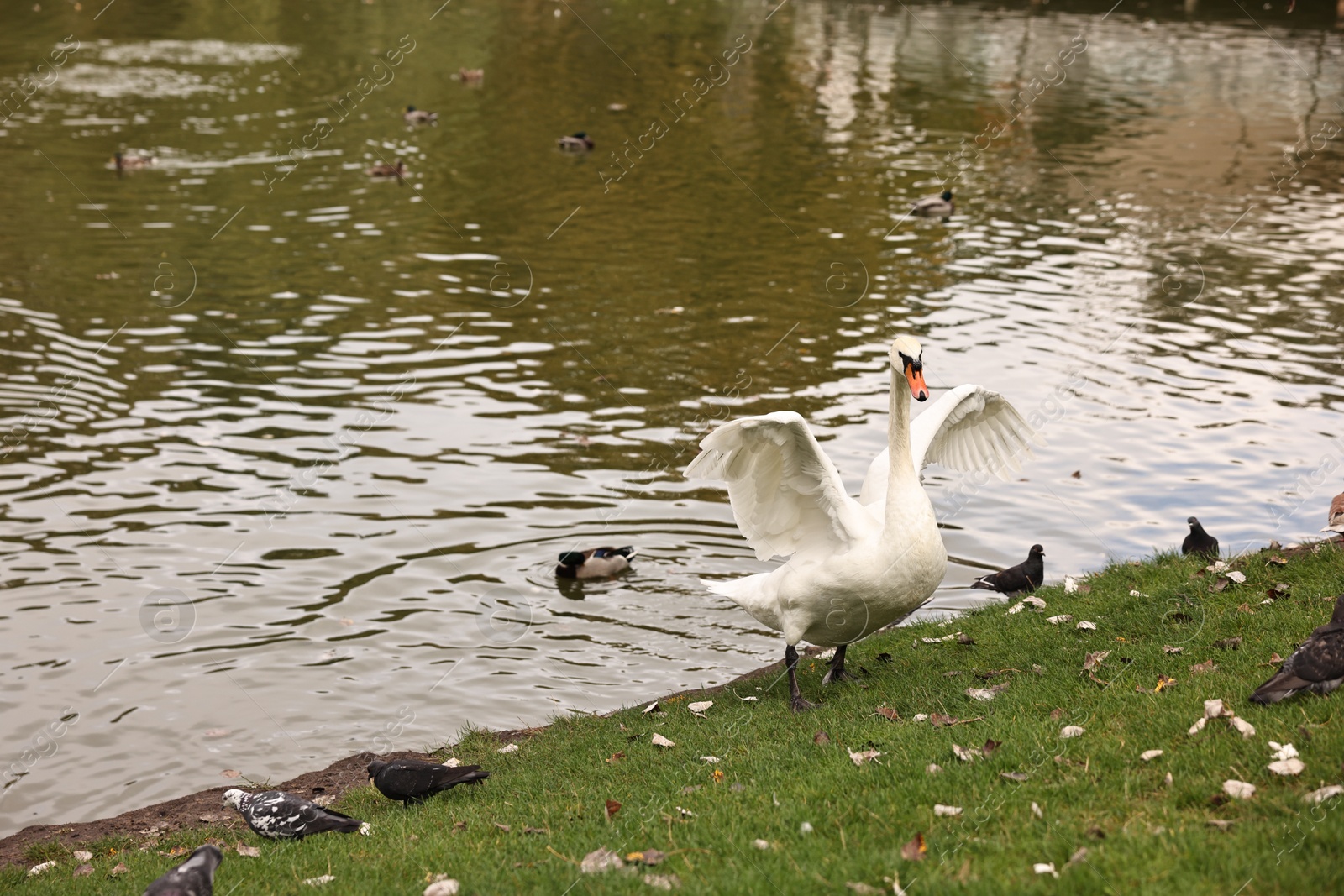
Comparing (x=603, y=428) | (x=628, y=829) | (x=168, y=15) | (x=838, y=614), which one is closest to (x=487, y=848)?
(x=628, y=829)

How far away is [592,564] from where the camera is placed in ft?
47.1

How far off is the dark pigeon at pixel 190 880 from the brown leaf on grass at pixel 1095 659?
625 cm

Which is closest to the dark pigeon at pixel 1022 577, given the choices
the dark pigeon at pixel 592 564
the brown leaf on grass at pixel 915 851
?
the dark pigeon at pixel 592 564

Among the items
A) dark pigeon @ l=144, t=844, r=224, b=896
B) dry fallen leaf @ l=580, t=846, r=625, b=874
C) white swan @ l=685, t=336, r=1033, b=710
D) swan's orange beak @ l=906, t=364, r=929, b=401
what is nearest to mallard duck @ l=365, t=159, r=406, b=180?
white swan @ l=685, t=336, r=1033, b=710

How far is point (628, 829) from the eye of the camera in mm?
7445

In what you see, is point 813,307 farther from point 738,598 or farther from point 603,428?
point 738,598

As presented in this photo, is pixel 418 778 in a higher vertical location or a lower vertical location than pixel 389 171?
lower

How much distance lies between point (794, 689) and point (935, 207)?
70.0 feet

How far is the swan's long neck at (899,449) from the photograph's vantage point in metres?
9.41

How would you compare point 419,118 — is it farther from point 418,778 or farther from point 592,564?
point 418,778

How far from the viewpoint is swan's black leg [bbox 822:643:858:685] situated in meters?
10.7

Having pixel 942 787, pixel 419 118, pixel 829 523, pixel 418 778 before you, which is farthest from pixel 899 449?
pixel 419 118

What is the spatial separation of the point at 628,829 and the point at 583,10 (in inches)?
2472

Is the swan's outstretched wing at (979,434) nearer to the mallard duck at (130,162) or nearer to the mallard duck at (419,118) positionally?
the mallard duck at (130,162)
